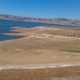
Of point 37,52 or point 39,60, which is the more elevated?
point 39,60

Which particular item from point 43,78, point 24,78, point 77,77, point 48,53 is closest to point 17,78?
point 24,78

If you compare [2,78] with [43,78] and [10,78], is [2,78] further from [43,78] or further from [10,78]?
[43,78]

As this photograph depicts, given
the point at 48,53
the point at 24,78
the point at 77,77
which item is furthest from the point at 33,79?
the point at 48,53

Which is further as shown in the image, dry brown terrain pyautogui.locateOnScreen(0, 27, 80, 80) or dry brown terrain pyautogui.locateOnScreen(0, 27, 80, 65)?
dry brown terrain pyautogui.locateOnScreen(0, 27, 80, 65)

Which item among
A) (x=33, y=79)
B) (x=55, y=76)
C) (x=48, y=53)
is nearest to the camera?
(x=33, y=79)

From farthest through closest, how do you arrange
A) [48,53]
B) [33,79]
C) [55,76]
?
[48,53], [55,76], [33,79]

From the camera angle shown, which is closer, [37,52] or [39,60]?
[39,60]

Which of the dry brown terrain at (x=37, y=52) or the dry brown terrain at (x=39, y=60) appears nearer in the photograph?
the dry brown terrain at (x=39, y=60)

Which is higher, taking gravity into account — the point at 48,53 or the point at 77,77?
the point at 77,77

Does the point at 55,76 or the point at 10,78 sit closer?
the point at 10,78
